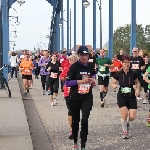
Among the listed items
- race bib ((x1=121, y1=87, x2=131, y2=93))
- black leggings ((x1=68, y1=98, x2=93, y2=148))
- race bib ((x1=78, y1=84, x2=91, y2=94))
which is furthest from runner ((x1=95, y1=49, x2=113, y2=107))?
race bib ((x1=78, y1=84, x2=91, y2=94))

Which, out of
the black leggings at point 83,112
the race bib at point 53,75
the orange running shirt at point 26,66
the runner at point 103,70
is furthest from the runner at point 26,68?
the black leggings at point 83,112

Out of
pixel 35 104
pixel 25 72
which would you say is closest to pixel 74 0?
pixel 25 72

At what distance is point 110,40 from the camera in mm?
37656

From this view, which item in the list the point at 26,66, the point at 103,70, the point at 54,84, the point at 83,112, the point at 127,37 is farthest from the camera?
the point at 127,37

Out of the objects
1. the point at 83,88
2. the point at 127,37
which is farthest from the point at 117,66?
the point at 127,37

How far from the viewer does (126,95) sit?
32.7ft

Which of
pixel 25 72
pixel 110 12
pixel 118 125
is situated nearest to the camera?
pixel 118 125

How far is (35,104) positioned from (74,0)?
40.5 metres

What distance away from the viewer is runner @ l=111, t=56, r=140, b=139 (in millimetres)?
9825

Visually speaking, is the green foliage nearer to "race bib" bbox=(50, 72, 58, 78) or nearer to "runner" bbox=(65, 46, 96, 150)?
"race bib" bbox=(50, 72, 58, 78)

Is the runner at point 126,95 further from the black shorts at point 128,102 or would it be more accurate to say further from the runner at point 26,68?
the runner at point 26,68

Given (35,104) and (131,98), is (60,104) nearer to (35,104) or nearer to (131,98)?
(35,104)

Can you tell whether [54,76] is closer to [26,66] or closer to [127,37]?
[26,66]

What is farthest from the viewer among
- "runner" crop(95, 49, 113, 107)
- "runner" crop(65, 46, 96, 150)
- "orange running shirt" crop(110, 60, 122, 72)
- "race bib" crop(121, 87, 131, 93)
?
"orange running shirt" crop(110, 60, 122, 72)
